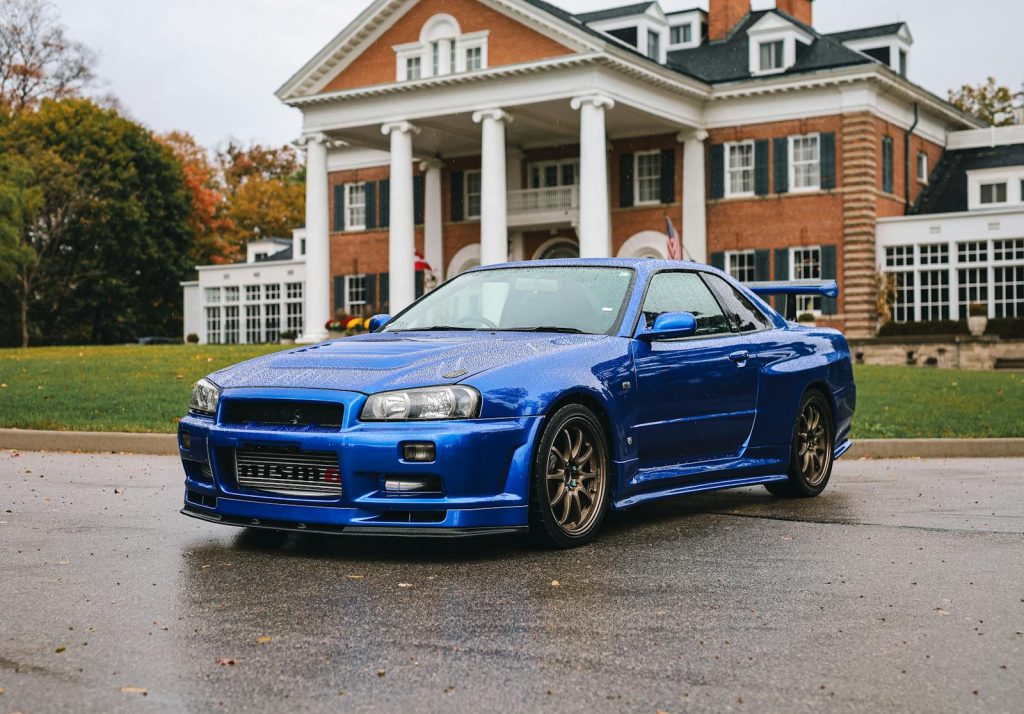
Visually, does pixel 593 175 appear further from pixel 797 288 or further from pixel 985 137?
pixel 797 288

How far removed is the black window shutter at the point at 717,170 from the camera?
141 feet

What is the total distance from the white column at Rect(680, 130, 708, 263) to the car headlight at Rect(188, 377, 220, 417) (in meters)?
36.3

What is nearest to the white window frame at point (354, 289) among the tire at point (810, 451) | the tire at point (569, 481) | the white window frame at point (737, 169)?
the white window frame at point (737, 169)

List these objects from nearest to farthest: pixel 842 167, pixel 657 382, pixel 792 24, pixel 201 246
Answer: pixel 657 382 < pixel 842 167 < pixel 792 24 < pixel 201 246

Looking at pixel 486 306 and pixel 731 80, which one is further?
pixel 731 80

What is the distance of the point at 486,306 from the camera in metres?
8.36

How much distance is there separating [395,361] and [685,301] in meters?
2.40

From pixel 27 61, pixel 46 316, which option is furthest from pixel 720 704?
pixel 27 61

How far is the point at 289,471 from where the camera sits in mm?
6883

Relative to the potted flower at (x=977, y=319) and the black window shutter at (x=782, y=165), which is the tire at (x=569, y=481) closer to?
the potted flower at (x=977, y=319)

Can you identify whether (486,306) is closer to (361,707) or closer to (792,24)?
(361,707)

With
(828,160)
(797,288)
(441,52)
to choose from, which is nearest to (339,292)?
(441,52)

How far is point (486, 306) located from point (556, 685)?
13.7 feet

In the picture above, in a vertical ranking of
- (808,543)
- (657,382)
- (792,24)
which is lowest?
(808,543)
